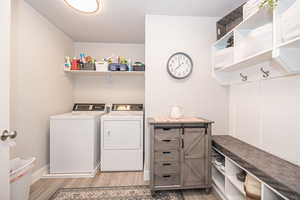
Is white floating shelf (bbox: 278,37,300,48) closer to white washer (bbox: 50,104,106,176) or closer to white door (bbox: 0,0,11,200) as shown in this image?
white door (bbox: 0,0,11,200)

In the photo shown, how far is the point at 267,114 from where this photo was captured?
4.85 feet

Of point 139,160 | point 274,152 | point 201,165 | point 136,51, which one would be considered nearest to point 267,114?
point 274,152

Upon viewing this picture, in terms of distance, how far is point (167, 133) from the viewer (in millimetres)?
1691

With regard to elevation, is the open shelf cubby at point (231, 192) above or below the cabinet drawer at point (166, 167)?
below

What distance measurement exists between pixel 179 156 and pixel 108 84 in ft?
7.19

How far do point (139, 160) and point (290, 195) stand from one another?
1865mm

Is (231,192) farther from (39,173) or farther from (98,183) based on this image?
(39,173)

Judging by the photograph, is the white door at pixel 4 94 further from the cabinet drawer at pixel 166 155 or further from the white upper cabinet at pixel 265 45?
the white upper cabinet at pixel 265 45

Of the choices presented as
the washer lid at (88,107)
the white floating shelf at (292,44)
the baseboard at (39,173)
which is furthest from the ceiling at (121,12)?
the baseboard at (39,173)

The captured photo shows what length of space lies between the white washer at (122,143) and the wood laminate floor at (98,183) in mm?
137

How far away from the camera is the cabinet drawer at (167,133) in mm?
1685

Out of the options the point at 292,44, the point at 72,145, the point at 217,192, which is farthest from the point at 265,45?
the point at 72,145

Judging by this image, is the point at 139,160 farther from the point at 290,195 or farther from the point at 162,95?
the point at 290,195

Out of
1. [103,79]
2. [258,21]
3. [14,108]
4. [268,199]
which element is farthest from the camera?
[103,79]
